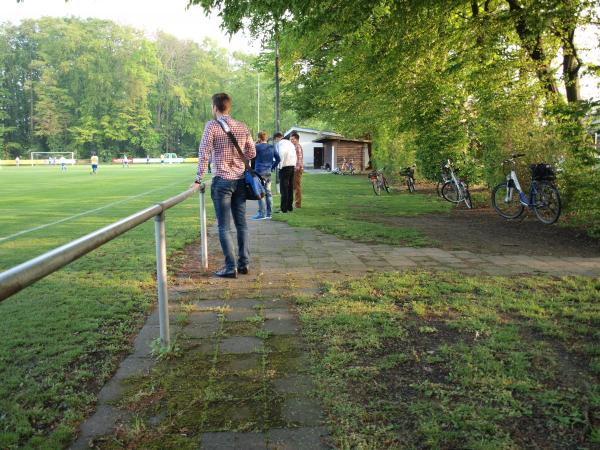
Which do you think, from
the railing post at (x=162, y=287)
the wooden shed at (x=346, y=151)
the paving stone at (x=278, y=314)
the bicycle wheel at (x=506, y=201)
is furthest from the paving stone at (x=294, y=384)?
the wooden shed at (x=346, y=151)

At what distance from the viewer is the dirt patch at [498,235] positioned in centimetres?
729

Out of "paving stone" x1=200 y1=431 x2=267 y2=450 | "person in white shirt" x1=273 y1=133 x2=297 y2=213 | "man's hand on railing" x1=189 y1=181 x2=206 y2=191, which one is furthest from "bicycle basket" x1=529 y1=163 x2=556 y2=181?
"paving stone" x1=200 y1=431 x2=267 y2=450

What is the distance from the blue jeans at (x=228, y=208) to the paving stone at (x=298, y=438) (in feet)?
10.7

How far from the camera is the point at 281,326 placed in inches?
157

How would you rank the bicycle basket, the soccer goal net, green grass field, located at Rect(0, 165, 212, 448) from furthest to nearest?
the soccer goal net
the bicycle basket
green grass field, located at Rect(0, 165, 212, 448)

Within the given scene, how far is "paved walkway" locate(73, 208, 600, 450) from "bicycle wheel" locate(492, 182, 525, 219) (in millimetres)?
4173

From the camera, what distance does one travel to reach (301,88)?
95.4 ft

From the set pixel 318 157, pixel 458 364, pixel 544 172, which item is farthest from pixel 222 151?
pixel 318 157

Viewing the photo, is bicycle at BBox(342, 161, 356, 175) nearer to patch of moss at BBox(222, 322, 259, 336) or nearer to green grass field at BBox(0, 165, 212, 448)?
green grass field at BBox(0, 165, 212, 448)

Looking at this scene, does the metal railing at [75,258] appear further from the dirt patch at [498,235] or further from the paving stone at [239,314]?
the dirt patch at [498,235]

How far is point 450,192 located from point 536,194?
425 cm

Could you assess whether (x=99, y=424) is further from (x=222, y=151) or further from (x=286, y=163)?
(x=286, y=163)

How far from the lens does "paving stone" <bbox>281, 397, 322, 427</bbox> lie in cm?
254

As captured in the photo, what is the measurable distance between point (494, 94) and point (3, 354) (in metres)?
10.6
